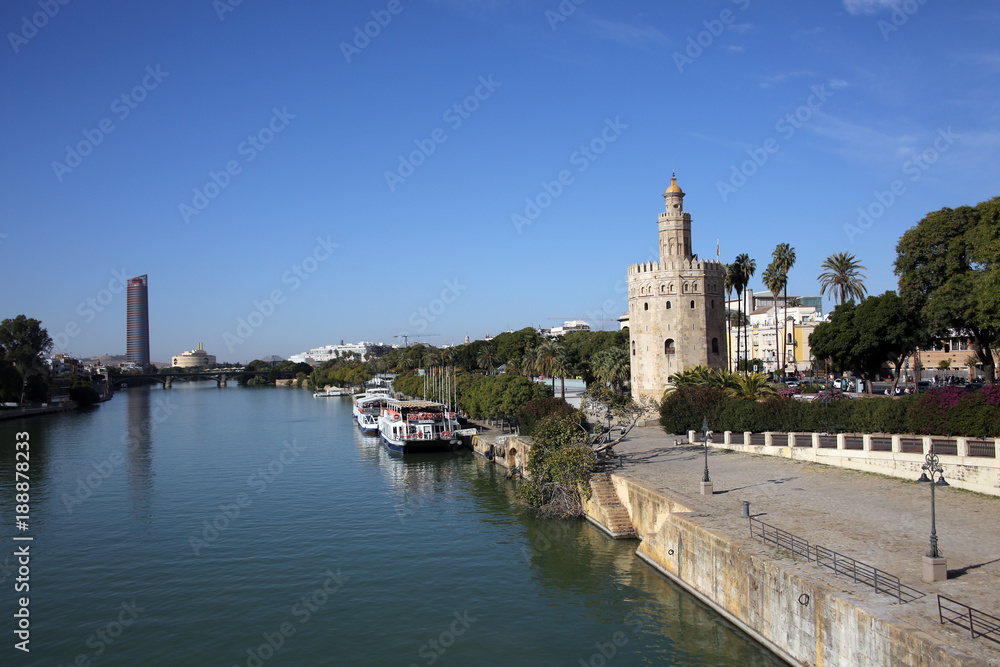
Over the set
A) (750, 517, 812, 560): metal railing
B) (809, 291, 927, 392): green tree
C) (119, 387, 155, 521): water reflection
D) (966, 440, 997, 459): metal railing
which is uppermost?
(809, 291, 927, 392): green tree

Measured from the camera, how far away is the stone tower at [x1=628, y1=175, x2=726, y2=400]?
51.0 meters

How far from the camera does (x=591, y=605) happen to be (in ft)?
68.6

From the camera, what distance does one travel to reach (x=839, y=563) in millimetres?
16172

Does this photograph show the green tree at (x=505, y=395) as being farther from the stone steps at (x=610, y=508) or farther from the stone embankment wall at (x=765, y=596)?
the stone embankment wall at (x=765, y=596)

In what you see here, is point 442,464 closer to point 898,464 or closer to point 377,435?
point 377,435

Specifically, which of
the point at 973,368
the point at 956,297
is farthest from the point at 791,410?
the point at 973,368

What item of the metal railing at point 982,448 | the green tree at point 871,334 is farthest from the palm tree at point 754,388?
the metal railing at point 982,448

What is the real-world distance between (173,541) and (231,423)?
191 ft

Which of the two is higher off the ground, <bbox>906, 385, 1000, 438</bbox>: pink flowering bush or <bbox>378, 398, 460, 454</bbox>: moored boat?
<bbox>906, 385, 1000, 438</bbox>: pink flowering bush

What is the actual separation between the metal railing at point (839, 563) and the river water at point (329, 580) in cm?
255

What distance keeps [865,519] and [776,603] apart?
578cm

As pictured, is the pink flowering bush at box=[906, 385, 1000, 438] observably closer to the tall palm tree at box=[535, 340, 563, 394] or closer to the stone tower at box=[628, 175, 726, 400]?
the stone tower at box=[628, 175, 726, 400]

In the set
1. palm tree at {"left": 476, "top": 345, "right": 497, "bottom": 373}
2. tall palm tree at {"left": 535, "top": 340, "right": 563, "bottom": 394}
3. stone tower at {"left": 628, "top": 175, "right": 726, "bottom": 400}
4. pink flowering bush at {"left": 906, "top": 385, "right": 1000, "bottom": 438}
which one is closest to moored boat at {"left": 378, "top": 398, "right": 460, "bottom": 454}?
tall palm tree at {"left": 535, "top": 340, "right": 563, "bottom": 394}

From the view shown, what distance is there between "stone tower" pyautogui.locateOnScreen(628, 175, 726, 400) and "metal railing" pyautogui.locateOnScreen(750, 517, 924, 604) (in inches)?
1226
